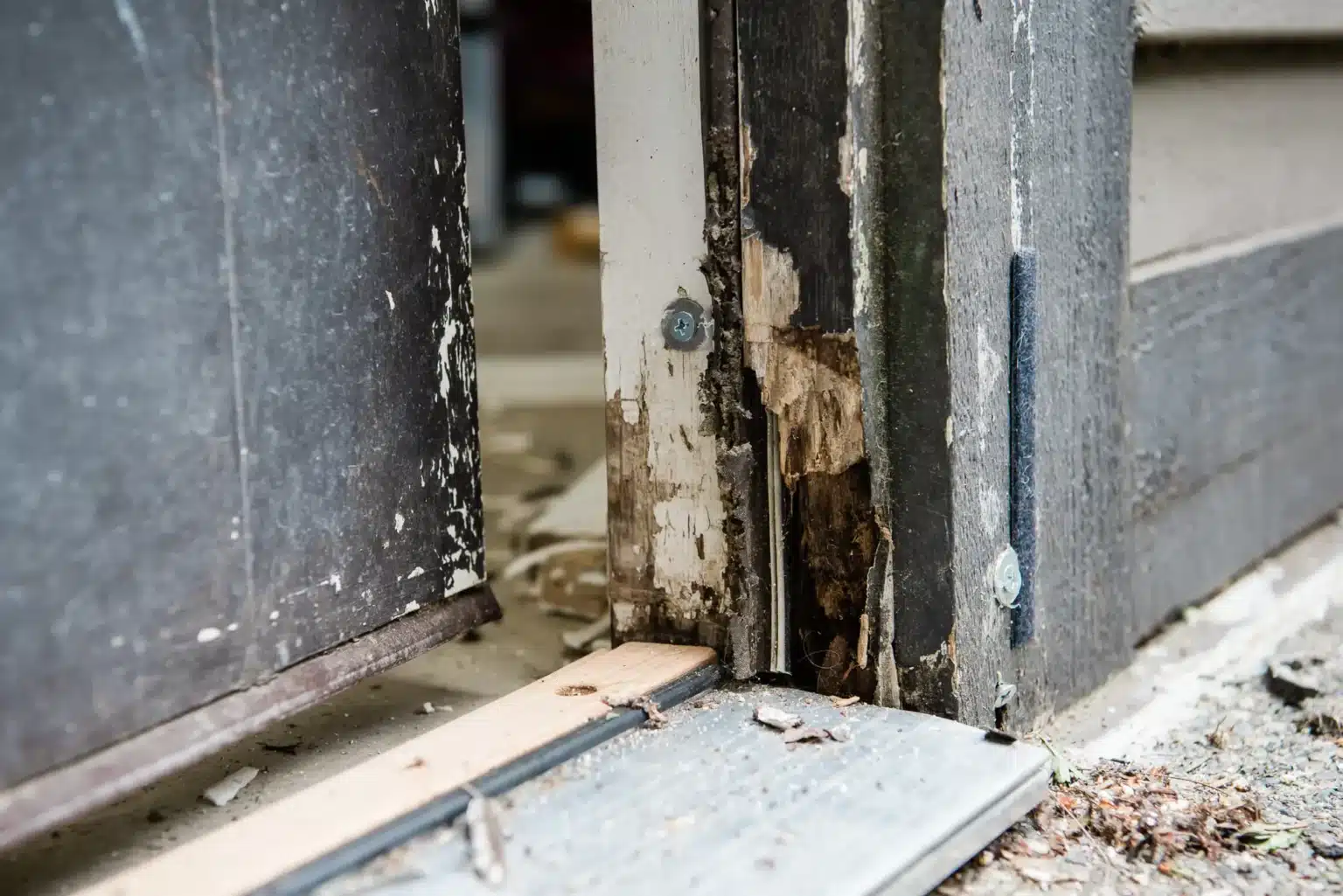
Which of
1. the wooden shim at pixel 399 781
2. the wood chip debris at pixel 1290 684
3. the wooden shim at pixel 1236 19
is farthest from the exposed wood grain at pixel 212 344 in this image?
the wood chip debris at pixel 1290 684

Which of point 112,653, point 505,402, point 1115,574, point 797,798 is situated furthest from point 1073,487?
point 505,402

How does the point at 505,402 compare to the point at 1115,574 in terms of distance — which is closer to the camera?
the point at 1115,574

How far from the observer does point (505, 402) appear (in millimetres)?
3293

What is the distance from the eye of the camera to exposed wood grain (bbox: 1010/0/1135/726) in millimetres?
1210

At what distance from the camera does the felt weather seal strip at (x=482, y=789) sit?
0.82 meters

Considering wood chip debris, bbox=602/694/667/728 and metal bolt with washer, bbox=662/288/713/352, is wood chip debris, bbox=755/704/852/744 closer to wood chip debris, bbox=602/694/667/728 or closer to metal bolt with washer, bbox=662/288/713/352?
wood chip debris, bbox=602/694/667/728

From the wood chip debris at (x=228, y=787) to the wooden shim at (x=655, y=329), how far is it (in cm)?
36

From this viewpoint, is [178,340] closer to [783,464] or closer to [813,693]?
[783,464]

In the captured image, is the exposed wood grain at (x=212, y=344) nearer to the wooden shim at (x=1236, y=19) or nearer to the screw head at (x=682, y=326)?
the screw head at (x=682, y=326)

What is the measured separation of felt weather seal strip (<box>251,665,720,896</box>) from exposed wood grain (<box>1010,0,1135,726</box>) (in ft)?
1.10

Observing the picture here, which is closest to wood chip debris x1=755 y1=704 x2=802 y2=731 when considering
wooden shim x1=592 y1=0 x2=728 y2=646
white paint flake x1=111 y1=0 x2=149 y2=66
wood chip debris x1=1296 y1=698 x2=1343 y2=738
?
wooden shim x1=592 y1=0 x2=728 y2=646

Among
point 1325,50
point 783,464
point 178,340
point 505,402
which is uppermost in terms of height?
point 1325,50

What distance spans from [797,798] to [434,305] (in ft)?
1.73

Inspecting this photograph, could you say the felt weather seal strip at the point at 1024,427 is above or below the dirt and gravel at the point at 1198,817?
above
